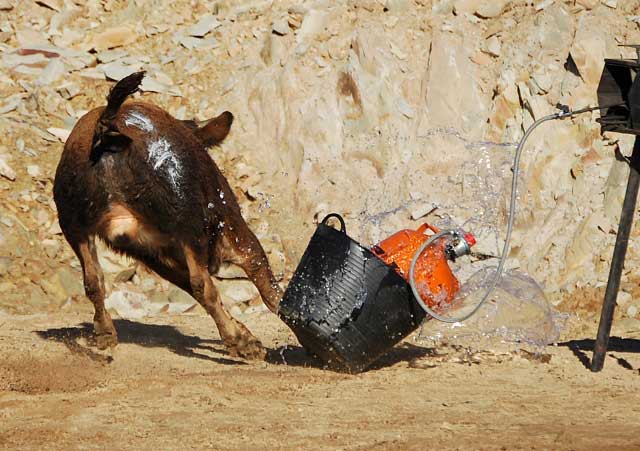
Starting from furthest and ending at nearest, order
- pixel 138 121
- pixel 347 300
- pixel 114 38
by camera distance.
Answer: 1. pixel 114 38
2. pixel 138 121
3. pixel 347 300

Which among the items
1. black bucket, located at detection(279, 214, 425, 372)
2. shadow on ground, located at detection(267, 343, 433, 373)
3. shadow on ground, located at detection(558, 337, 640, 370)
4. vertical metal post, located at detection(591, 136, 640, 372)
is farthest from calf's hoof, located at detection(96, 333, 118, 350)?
vertical metal post, located at detection(591, 136, 640, 372)

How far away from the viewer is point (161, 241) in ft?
25.8

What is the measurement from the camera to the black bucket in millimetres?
6879

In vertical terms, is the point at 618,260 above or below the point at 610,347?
above

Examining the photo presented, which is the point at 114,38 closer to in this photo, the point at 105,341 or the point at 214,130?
the point at 214,130

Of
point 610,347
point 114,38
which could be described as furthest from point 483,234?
point 114,38

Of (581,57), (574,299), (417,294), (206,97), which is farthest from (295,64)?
(417,294)

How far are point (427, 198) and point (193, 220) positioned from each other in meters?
4.10

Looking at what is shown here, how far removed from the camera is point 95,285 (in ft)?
27.3

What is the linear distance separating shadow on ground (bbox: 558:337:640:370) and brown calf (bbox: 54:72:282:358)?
2280 millimetres

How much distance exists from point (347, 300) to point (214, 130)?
239 cm

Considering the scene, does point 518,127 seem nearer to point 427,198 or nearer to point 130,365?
point 427,198

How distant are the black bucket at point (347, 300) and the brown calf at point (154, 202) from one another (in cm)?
102

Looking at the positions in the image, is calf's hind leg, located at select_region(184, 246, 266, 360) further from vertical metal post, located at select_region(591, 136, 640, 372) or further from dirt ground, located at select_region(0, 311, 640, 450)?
vertical metal post, located at select_region(591, 136, 640, 372)
